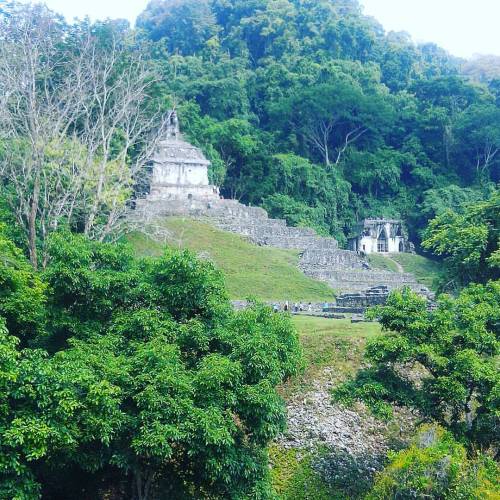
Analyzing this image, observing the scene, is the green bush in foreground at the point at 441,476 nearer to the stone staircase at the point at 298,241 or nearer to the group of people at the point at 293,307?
the group of people at the point at 293,307

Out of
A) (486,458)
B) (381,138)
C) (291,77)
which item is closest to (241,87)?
(291,77)

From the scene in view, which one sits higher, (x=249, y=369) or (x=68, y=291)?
(x=68, y=291)

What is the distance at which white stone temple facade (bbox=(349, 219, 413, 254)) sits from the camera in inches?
1868

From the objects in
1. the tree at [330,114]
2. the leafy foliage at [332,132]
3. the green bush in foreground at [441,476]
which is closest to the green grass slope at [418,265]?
the leafy foliage at [332,132]

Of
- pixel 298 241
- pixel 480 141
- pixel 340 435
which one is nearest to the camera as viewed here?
pixel 340 435

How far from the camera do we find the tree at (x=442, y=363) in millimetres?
14586

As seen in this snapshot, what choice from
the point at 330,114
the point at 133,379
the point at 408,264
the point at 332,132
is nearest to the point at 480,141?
the point at 332,132

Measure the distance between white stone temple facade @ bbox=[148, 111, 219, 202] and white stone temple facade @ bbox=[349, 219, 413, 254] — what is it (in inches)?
475

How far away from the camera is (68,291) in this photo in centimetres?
1395

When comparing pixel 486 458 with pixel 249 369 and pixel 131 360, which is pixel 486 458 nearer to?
pixel 249 369

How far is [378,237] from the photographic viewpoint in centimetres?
4769

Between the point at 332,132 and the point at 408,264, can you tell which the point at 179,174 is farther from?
the point at 332,132

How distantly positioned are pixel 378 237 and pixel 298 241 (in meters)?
11.9

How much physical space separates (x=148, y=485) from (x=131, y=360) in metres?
2.82
